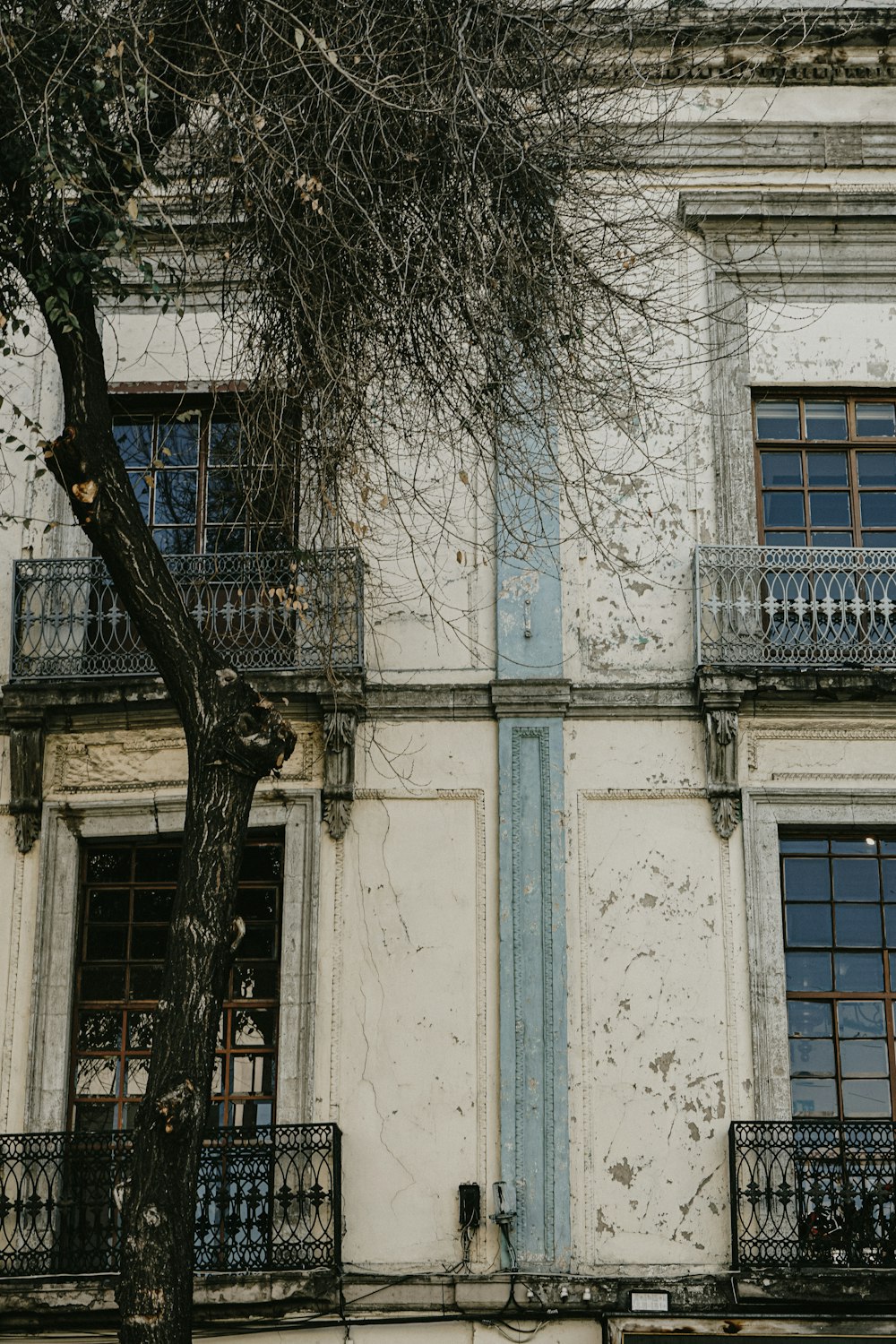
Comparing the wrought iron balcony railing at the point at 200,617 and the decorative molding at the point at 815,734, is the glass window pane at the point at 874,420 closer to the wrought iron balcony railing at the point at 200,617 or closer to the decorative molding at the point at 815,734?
the decorative molding at the point at 815,734

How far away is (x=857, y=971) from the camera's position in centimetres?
1245

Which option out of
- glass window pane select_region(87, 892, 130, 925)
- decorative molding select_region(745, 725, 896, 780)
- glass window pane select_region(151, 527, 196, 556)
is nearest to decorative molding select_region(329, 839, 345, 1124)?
glass window pane select_region(87, 892, 130, 925)

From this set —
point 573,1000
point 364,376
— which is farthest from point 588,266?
point 573,1000

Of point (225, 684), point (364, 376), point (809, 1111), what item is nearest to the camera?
point (225, 684)

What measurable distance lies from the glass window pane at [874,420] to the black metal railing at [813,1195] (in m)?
4.77

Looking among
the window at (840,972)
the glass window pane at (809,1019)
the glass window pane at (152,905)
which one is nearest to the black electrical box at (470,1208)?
the window at (840,972)

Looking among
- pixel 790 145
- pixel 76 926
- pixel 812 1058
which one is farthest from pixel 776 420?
pixel 76 926

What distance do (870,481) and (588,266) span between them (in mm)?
3868

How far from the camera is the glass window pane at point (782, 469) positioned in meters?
13.5

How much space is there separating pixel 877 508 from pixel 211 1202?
6440mm

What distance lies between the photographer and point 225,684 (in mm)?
8867

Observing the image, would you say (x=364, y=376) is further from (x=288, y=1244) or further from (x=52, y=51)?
(x=288, y=1244)


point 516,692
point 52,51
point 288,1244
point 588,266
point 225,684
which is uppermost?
point 52,51

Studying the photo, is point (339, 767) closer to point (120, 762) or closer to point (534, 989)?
point (120, 762)
